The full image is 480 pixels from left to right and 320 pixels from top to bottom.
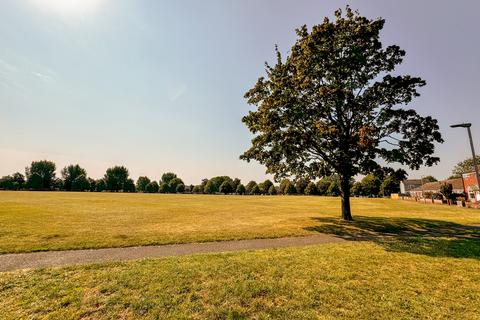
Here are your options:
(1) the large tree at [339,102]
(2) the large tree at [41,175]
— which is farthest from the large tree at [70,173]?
(1) the large tree at [339,102]

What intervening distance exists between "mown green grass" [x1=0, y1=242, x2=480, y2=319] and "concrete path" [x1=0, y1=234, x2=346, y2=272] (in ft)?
3.66

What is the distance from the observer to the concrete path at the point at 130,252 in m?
8.99

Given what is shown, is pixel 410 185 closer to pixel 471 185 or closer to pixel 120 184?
pixel 471 185

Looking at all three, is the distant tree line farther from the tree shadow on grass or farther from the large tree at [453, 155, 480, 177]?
the tree shadow on grass

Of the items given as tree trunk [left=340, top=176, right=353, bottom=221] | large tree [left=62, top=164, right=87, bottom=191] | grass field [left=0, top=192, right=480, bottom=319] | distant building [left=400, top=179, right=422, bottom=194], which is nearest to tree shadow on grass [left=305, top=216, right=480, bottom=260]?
grass field [left=0, top=192, right=480, bottom=319]

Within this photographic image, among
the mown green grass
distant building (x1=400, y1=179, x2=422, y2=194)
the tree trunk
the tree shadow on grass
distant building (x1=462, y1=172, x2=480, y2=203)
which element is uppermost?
distant building (x1=400, y1=179, x2=422, y2=194)

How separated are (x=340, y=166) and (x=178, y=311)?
51.0 ft

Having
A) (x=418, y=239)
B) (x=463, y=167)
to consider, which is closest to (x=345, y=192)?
(x=418, y=239)

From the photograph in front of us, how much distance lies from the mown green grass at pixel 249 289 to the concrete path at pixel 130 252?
1116 mm

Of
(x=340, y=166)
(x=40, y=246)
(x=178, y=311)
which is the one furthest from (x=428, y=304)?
(x=40, y=246)

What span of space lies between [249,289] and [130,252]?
648cm

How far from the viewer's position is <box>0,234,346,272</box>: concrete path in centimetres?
899

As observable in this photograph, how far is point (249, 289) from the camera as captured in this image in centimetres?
665

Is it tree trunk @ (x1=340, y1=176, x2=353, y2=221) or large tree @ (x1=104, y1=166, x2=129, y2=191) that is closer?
tree trunk @ (x1=340, y1=176, x2=353, y2=221)
